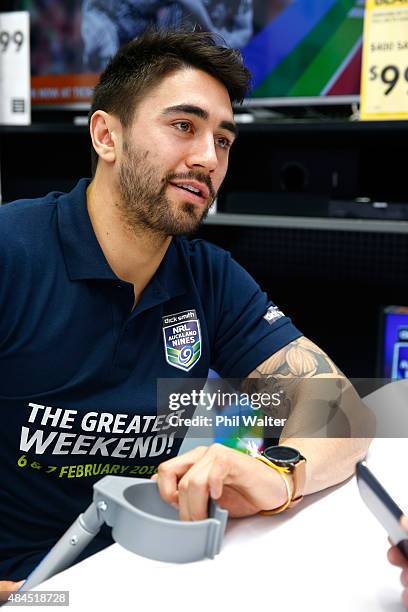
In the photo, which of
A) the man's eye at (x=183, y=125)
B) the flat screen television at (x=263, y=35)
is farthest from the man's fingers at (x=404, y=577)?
the flat screen television at (x=263, y=35)

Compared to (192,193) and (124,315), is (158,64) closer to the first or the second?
(192,193)

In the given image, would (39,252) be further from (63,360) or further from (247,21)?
(247,21)

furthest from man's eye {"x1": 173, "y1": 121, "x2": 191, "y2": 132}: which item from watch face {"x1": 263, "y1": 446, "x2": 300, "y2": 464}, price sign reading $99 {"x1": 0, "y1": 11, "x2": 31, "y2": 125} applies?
price sign reading $99 {"x1": 0, "y1": 11, "x2": 31, "y2": 125}

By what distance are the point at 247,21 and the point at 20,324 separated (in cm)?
136

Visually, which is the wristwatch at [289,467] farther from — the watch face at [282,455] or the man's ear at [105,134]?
the man's ear at [105,134]

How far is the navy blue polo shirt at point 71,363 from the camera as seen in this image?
1045 mm

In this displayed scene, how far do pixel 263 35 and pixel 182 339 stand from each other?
1214 millimetres

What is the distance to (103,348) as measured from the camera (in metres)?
1.08

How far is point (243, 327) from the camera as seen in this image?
1207 mm

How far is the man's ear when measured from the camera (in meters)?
1.17

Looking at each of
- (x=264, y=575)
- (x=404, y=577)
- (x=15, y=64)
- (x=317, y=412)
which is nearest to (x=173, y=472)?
(x=264, y=575)

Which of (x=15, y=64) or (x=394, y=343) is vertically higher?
(x=15, y=64)

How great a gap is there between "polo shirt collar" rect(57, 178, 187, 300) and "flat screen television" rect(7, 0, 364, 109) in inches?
33.5

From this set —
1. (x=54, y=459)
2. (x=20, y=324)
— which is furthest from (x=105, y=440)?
(x=20, y=324)
